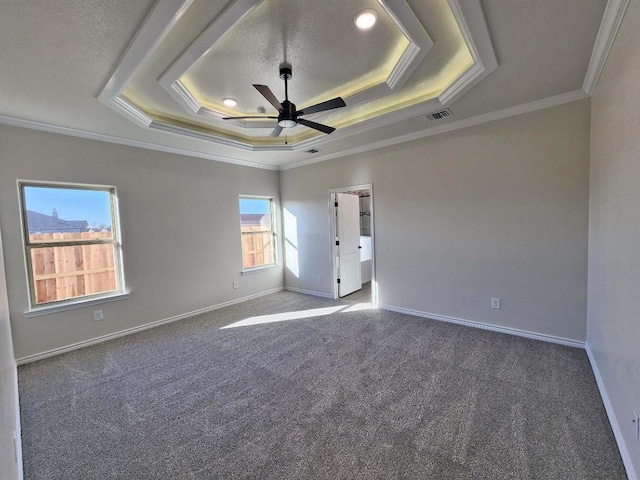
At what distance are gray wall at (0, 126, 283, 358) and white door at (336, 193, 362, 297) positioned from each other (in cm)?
153

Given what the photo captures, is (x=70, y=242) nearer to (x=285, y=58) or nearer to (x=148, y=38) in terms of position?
(x=148, y=38)

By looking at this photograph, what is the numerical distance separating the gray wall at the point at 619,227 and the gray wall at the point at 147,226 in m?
4.76

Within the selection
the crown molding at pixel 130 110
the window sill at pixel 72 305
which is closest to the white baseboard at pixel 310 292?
the window sill at pixel 72 305

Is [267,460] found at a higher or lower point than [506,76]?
lower

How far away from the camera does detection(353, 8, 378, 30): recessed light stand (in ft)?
6.13

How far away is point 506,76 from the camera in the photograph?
2.49 metres

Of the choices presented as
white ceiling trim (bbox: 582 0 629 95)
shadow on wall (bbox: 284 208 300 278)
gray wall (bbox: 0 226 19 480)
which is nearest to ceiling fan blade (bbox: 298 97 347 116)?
white ceiling trim (bbox: 582 0 629 95)

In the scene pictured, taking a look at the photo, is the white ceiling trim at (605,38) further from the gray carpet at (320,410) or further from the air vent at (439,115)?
the gray carpet at (320,410)

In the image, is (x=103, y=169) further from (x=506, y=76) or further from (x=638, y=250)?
(x=638, y=250)

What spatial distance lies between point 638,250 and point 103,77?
3880 mm

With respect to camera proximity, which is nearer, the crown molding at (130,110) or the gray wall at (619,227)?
the gray wall at (619,227)

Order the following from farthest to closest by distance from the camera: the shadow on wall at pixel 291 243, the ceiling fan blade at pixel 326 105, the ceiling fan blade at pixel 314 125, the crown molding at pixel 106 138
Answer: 1. the shadow on wall at pixel 291 243
2. the crown molding at pixel 106 138
3. the ceiling fan blade at pixel 314 125
4. the ceiling fan blade at pixel 326 105

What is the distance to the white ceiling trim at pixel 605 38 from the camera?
1633 millimetres

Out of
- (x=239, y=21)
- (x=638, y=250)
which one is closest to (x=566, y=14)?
(x=638, y=250)
